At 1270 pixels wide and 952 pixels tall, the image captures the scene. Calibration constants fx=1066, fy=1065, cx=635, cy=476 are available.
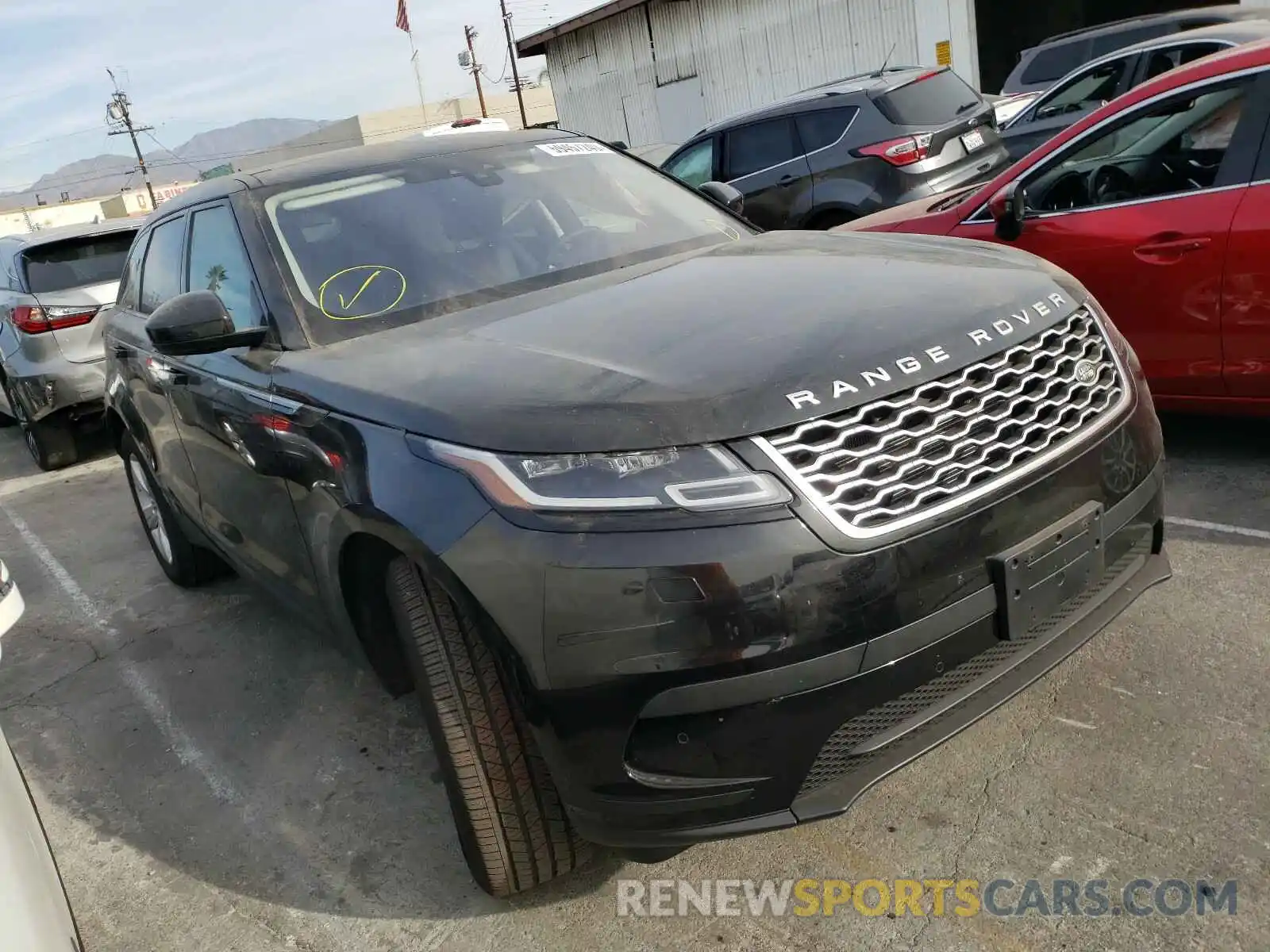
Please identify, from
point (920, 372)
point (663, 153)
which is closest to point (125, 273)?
point (920, 372)

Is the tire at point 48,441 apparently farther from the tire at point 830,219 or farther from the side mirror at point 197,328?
the tire at point 830,219

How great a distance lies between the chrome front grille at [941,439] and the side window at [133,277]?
374cm

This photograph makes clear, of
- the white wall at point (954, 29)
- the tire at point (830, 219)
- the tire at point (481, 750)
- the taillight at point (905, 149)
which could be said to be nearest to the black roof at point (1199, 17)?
the taillight at point (905, 149)

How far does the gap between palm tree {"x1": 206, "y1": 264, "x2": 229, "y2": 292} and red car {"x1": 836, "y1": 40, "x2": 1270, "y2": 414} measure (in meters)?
3.17

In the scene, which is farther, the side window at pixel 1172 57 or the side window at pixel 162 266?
the side window at pixel 1172 57

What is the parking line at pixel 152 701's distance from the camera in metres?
3.33

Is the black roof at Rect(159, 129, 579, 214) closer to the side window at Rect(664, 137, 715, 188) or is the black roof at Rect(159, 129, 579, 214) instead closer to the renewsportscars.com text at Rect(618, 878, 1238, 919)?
the renewsportscars.com text at Rect(618, 878, 1238, 919)

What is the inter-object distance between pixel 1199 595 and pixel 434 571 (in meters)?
2.50

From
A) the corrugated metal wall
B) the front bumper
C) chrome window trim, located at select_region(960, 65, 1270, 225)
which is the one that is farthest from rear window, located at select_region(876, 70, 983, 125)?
the corrugated metal wall

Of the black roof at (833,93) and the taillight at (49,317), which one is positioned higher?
the black roof at (833,93)

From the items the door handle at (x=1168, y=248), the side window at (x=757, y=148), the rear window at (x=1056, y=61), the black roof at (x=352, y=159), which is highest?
the black roof at (x=352, y=159)

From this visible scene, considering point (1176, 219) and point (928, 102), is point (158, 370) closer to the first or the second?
point (1176, 219)

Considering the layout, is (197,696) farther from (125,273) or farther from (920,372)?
(920,372)

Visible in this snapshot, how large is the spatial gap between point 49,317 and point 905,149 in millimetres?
6433
